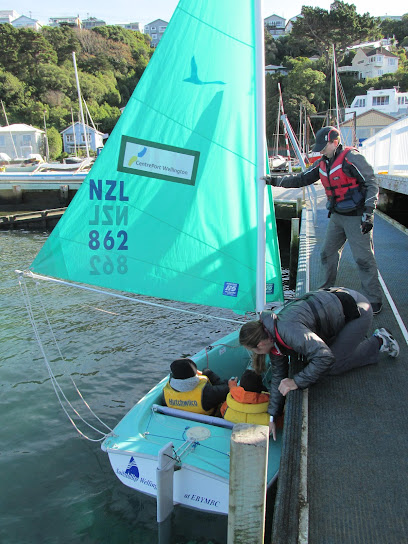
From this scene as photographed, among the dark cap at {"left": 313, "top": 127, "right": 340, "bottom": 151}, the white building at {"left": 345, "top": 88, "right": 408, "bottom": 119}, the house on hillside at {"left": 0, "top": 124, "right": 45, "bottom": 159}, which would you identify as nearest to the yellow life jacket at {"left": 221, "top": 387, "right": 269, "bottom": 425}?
the dark cap at {"left": 313, "top": 127, "right": 340, "bottom": 151}

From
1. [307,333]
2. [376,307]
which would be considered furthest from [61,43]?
[307,333]

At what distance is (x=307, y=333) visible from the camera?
3.44 m

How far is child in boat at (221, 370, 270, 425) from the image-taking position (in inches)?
159

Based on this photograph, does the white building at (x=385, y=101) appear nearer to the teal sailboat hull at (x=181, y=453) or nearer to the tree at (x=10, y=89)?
the tree at (x=10, y=89)

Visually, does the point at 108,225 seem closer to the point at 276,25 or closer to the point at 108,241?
the point at 108,241

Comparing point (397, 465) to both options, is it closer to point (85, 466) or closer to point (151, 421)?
point (151, 421)

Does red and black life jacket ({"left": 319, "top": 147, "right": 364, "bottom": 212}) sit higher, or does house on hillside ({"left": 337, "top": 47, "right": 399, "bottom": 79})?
house on hillside ({"left": 337, "top": 47, "right": 399, "bottom": 79})

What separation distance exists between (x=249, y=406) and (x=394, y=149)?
34.4 ft

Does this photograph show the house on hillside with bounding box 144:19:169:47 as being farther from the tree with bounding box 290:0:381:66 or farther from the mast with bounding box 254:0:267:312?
the mast with bounding box 254:0:267:312

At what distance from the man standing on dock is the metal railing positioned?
628cm

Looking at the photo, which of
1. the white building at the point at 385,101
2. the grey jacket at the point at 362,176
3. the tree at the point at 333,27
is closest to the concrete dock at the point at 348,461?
the grey jacket at the point at 362,176

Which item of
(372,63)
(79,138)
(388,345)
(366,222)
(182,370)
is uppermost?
(372,63)

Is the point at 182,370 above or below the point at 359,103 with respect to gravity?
below

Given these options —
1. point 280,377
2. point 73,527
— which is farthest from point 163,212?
point 73,527
